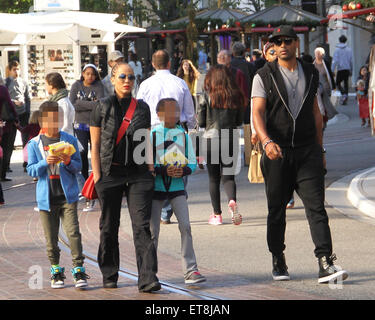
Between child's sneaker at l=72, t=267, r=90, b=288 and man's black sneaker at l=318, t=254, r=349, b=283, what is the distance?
1.85 meters

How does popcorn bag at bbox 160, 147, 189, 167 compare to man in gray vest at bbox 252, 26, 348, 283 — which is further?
popcorn bag at bbox 160, 147, 189, 167

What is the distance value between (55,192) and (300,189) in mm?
1956

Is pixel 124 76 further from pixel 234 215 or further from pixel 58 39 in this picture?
pixel 58 39

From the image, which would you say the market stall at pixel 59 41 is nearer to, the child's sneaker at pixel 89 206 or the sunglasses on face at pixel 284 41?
the child's sneaker at pixel 89 206

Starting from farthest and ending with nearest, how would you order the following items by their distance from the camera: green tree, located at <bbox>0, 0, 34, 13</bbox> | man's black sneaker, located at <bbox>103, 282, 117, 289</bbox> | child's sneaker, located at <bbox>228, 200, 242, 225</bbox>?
green tree, located at <bbox>0, 0, 34, 13</bbox>, child's sneaker, located at <bbox>228, 200, 242, 225</bbox>, man's black sneaker, located at <bbox>103, 282, 117, 289</bbox>

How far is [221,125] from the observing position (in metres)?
10.8

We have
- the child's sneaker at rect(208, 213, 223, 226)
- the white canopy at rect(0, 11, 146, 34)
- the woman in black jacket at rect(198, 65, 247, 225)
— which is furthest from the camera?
the white canopy at rect(0, 11, 146, 34)

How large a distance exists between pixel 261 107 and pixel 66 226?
6.03 feet

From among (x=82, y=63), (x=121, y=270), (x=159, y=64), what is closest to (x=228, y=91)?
(x=159, y=64)

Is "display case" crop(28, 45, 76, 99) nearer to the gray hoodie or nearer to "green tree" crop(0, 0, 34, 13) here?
the gray hoodie

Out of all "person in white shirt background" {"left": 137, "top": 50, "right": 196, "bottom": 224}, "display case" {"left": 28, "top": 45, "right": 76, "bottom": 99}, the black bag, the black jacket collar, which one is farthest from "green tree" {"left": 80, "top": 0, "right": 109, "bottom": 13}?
the black jacket collar

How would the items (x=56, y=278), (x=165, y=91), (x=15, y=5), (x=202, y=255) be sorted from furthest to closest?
(x=15, y=5), (x=165, y=91), (x=202, y=255), (x=56, y=278)

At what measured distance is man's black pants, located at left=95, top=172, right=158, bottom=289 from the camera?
7.56 metres

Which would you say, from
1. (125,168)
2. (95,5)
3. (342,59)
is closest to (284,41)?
(125,168)
